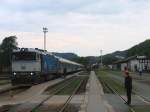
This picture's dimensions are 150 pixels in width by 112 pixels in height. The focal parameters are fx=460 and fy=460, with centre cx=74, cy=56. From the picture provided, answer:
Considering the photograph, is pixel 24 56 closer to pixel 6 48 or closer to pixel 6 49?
pixel 6 49

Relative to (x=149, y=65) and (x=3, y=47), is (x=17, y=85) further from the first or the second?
(x=149, y=65)

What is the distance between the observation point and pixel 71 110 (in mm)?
19531

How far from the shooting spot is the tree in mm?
113625

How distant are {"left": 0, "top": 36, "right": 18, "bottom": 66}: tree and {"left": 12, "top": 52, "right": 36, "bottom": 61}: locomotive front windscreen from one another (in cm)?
7129

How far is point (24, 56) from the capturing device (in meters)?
41.6

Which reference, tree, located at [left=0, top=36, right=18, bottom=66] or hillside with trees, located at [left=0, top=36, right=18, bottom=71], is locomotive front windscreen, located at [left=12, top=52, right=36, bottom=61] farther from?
tree, located at [left=0, top=36, right=18, bottom=66]

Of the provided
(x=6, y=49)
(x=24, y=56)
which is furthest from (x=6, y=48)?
(x=24, y=56)

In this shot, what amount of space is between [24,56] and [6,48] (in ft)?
296

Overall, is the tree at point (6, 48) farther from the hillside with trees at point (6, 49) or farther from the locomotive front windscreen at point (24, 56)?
the locomotive front windscreen at point (24, 56)

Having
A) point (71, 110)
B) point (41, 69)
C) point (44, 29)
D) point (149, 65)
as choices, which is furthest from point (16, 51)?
point (149, 65)

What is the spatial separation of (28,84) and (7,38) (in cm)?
9792

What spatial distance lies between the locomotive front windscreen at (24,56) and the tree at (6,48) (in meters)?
71.3

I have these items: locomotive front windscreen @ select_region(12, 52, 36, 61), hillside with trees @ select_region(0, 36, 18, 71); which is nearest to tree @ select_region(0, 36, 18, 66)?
hillside with trees @ select_region(0, 36, 18, 71)

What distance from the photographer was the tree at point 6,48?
114 m
